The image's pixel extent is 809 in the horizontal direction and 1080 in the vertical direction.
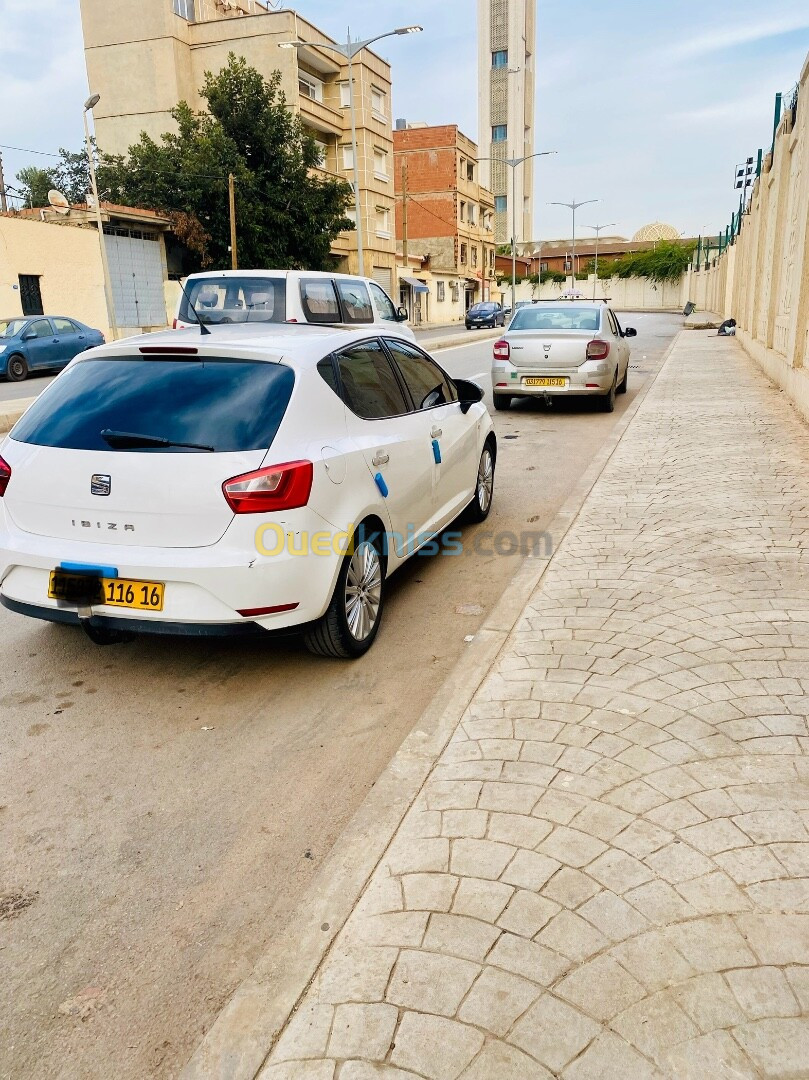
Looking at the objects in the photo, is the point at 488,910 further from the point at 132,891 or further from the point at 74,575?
the point at 74,575

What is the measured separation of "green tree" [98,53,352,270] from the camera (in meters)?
32.9

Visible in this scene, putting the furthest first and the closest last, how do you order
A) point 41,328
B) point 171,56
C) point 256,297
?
point 171,56 → point 41,328 → point 256,297

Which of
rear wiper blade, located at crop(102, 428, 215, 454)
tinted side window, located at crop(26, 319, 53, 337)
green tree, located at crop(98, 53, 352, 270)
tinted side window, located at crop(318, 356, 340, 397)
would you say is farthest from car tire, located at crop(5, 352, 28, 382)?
rear wiper blade, located at crop(102, 428, 215, 454)

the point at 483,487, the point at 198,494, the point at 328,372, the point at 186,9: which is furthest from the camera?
the point at 186,9

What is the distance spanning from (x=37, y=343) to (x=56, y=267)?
32.9 ft

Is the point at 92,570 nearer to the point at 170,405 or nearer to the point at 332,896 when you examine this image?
the point at 170,405

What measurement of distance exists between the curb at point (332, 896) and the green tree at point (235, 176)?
32.4 metres

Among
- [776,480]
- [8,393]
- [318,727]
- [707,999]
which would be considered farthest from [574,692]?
[8,393]

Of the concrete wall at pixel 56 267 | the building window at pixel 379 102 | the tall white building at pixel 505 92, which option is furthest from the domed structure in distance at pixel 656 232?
the concrete wall at pixel 56 267

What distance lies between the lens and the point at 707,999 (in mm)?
2131

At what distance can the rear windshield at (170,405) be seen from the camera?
3820 mm

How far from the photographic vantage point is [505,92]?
3767 inches

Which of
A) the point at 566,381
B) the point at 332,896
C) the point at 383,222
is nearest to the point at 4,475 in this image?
the point at 332,896

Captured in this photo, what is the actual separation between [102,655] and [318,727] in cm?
143
